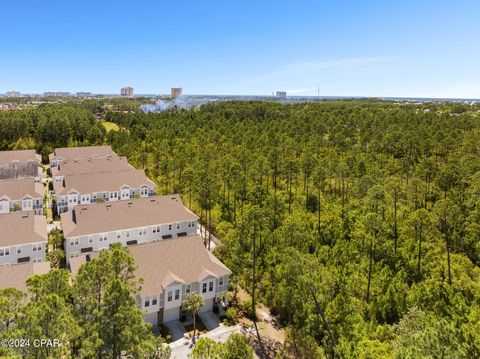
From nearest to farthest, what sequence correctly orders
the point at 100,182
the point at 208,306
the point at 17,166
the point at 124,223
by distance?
1. the point at 208,306
2. the point at 124,223
3. the point at 100,182
4. the point at 17,166

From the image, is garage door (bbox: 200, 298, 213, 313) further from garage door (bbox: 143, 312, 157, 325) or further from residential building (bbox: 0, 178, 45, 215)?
residential building (bbox: 0, 178, 45, 215)

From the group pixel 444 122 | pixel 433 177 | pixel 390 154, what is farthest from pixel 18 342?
pixel 444 122

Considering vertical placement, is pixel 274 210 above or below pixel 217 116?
below

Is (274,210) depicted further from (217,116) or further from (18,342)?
(217,116)

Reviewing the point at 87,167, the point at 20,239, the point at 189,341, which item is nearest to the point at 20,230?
the point at 20,239

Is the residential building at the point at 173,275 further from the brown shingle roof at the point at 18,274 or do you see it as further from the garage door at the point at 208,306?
the brown shingle roof at the point at 18,274

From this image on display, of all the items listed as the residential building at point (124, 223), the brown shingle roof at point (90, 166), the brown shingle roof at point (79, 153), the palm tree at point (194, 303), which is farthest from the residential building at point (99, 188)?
the palm tree at point (194, 303)

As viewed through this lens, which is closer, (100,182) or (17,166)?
(100,182)

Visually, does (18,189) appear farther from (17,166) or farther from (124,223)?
(124,223)
